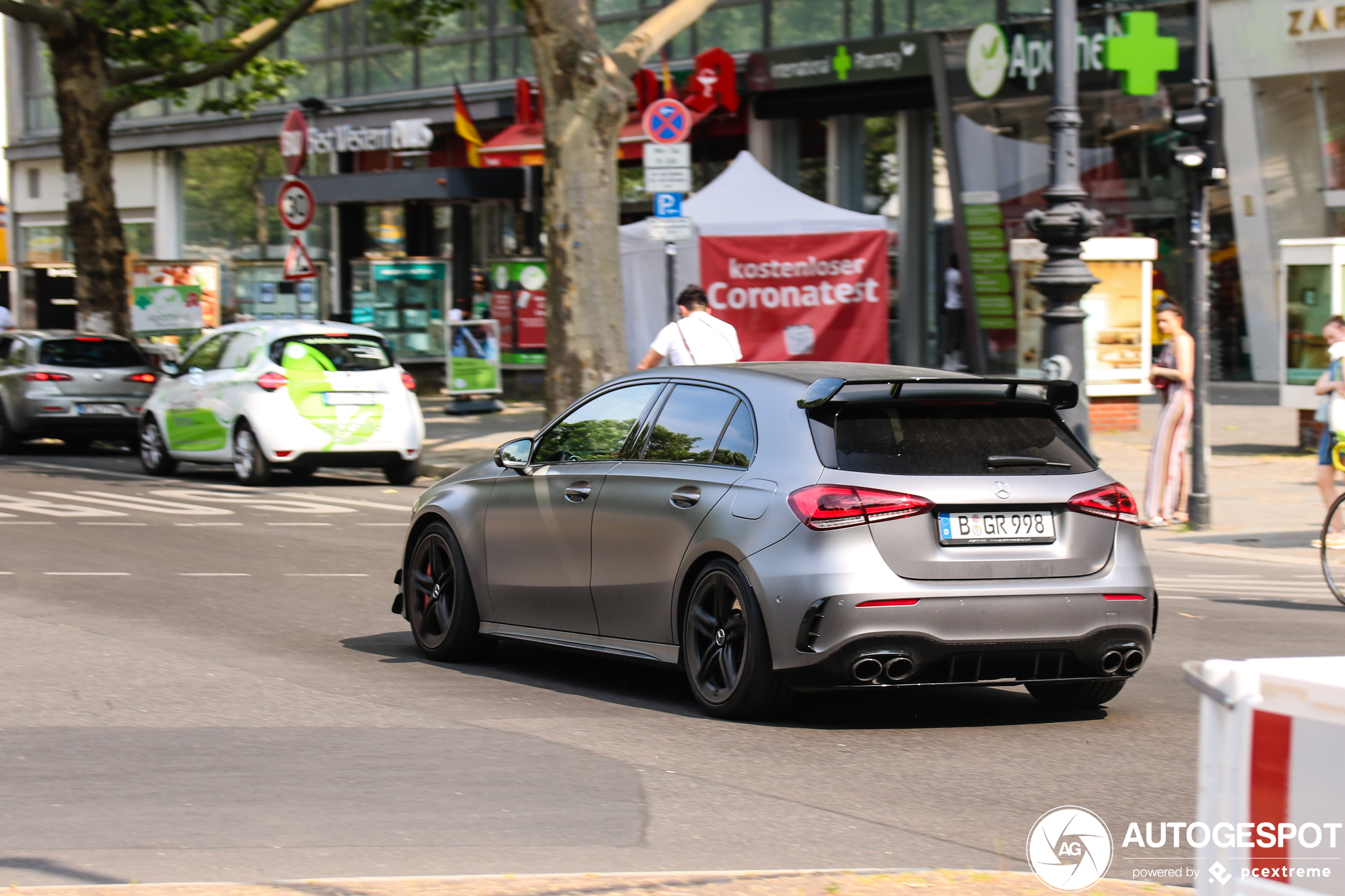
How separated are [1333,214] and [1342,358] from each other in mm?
13306

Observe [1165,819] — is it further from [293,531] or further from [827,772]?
[293,531]

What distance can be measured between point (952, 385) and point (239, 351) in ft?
39.1

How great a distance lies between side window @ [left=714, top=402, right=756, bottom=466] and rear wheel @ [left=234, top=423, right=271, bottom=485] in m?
10.7

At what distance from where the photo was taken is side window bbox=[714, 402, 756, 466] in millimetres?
6621

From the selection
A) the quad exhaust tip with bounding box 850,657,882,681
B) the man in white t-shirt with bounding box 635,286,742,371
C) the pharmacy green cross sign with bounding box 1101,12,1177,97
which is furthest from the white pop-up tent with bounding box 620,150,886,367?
the quad exhaust tip with bounding box 850,657,882,681

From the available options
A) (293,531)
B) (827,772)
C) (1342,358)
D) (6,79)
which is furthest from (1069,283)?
(6,79)

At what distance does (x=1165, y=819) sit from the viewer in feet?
17.1

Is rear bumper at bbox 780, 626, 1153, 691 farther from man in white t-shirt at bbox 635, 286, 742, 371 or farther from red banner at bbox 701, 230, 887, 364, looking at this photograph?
red banner at bbox 701, 230, 887, 364

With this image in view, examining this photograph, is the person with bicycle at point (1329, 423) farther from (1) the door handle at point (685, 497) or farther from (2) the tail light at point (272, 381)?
(2) the tail light at point (272, 381)

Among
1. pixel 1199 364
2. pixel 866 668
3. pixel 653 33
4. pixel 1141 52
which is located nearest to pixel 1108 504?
pixel 866 668

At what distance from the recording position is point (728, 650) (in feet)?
21.4

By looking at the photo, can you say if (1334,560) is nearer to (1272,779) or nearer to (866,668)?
(866,668)

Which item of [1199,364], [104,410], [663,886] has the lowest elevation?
[663,886]

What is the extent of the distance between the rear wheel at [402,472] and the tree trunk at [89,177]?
432 inches
